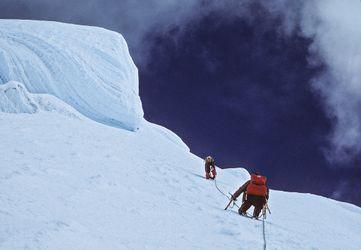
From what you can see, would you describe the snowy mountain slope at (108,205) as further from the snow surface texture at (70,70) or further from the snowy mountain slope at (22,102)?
the snow surface texture at (70,70)

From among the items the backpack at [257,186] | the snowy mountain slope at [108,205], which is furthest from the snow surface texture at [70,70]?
the backpack at [257,186]

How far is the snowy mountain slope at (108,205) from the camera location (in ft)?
23.4

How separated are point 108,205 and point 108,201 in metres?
0.32

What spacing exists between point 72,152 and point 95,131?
6.23 m

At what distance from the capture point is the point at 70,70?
2600 cm

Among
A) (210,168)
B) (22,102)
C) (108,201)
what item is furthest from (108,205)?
(22,102)

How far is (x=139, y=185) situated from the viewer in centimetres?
1255

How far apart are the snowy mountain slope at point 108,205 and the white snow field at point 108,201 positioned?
0.08 feet

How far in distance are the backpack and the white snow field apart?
83cm

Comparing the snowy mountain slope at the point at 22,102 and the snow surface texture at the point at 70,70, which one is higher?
the snow surface texture at the point at 70,70

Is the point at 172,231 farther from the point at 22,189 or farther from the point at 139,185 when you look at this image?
the point at 139,185

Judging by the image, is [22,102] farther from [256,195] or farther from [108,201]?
[256,195]

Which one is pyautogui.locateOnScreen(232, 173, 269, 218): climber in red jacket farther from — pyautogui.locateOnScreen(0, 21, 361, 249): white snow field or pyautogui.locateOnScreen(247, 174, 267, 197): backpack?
pyautogui.locateOnScreen(0, 21, 361, 249): white snow field

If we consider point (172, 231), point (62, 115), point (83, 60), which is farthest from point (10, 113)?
point (172, 231)
